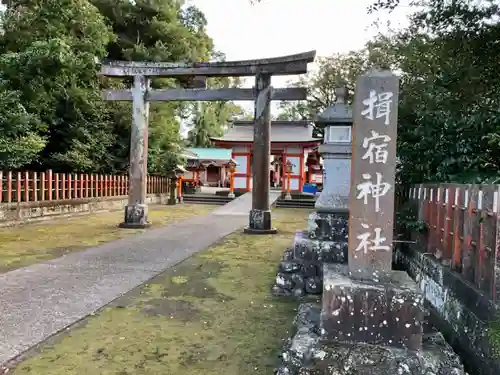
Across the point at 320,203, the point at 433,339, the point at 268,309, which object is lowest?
the point at 268,309

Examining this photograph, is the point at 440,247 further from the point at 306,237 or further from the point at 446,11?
the point at 446,11

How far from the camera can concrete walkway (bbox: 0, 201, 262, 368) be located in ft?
12.2

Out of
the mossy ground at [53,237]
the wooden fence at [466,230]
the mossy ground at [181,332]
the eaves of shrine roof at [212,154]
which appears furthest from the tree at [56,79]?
the eaves of shrine roof at [212,154]

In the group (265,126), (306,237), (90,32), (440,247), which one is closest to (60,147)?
(90,32)

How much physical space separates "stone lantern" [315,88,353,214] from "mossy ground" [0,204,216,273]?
456 centimetres

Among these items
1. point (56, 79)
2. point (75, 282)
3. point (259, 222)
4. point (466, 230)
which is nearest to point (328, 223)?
point (466, 230)

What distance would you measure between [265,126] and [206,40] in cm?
1625

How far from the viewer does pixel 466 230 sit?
3625 mm

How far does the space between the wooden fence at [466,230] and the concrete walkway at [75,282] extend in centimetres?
347

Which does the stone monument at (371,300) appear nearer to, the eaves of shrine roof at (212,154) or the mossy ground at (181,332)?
the mossy ground at (181,332)

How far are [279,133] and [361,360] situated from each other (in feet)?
75.1

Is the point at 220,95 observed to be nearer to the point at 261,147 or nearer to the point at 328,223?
the point at 261,147

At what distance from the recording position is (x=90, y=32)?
13688mm

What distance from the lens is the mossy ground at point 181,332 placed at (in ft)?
10.1
